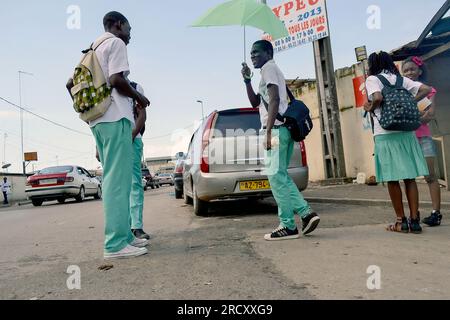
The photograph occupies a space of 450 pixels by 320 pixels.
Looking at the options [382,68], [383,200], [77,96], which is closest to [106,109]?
[77,96]

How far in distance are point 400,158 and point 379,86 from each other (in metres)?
0.75

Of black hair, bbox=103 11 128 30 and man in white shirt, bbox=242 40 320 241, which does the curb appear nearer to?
man in white shirt, bbox=242 40 320 241

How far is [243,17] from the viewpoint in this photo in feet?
15.8

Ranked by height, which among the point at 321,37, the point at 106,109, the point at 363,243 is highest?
the point at 321,37

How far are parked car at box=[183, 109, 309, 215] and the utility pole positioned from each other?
5.08 m

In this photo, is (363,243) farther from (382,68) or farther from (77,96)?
(77,96)

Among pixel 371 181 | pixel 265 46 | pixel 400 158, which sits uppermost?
pixel 265 46

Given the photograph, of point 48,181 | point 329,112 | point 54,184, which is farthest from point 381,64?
point 48,181

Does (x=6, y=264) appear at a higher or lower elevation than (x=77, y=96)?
lower

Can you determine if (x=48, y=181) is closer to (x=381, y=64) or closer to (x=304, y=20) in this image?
(x=304, y=20)

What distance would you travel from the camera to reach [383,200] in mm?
6508

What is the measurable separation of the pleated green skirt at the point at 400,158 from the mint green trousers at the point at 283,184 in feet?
3.04
